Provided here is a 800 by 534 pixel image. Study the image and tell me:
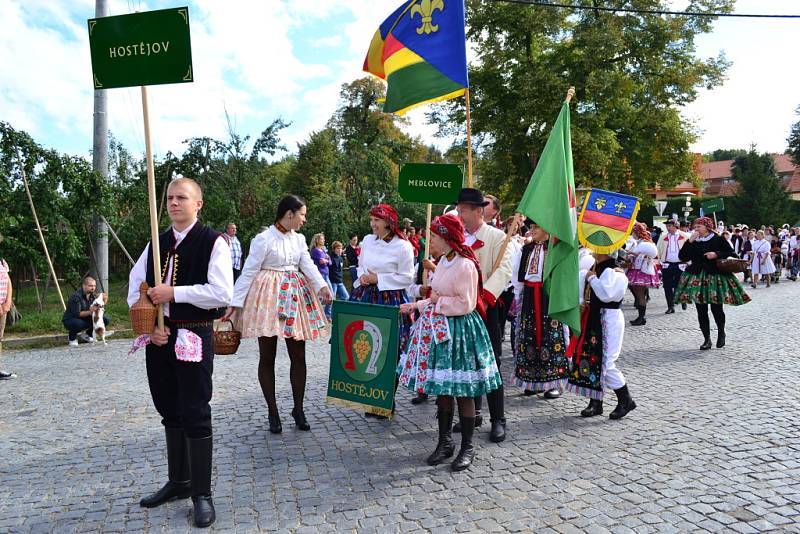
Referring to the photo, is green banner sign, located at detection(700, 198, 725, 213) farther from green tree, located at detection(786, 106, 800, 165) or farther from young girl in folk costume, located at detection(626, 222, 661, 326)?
green tree, located at detection(786, 106, 800, 165)

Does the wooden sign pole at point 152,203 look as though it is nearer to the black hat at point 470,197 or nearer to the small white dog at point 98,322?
the black hat at point 470,197

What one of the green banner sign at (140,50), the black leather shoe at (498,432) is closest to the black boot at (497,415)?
the black leather shoe at (498,432)

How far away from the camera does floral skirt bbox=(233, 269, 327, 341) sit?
5.17 meters

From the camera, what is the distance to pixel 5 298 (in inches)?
317

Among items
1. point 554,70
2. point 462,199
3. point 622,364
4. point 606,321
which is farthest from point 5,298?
point 554,70

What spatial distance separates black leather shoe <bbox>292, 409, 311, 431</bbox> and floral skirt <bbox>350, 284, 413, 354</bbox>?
1.18 metres

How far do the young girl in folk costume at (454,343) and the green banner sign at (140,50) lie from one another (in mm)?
2051

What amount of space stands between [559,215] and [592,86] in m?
20.6

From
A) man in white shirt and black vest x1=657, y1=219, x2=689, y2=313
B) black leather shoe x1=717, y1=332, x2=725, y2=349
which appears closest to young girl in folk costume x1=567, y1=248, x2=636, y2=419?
black leather shoe x1=717, y1=332, x2=725, y2=349

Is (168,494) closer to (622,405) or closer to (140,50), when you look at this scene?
(140,50)

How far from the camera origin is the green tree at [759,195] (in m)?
44.1

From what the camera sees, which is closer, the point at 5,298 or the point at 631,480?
the point at 631,480

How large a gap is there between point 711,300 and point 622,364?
197 centimetres

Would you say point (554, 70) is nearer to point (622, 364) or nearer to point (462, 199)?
point (622, 364)
